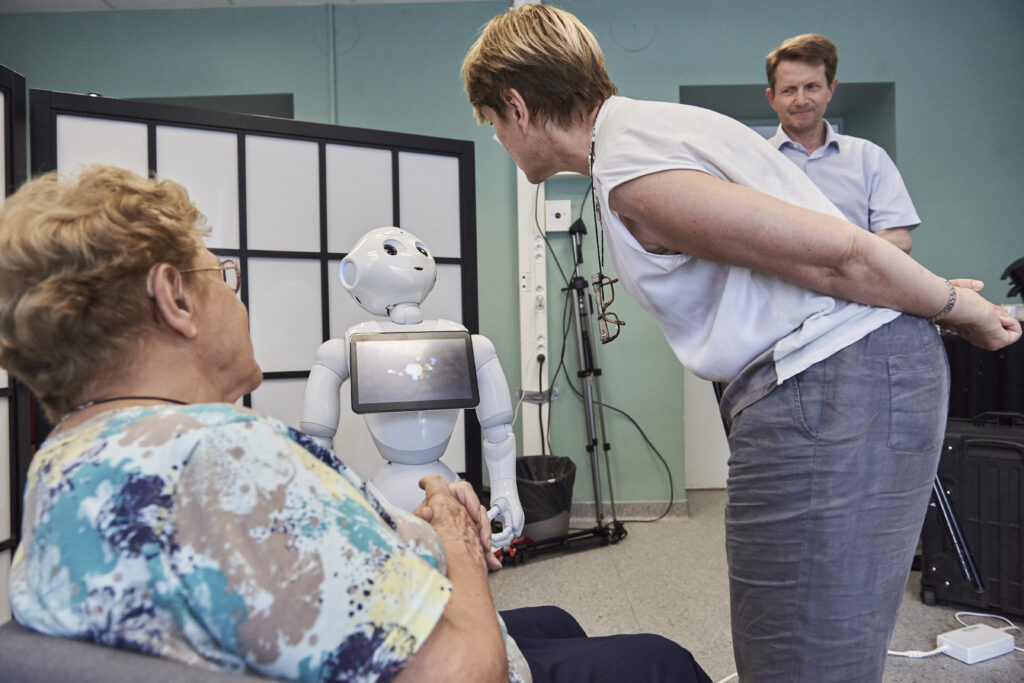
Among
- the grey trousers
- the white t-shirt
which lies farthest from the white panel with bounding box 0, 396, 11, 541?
the grey trousers

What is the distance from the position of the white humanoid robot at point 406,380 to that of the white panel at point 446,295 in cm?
52

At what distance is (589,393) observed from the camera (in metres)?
3.46

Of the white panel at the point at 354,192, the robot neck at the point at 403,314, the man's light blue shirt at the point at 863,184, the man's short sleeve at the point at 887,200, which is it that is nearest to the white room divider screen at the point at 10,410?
the white panel at the point at 354,192

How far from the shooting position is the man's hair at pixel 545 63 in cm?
100

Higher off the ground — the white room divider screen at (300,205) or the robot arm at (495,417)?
the white room divider screen at (300,205)

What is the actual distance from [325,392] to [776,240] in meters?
1.42

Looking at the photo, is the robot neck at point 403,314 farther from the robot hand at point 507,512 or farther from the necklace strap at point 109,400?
the necklace strap at point 109,400

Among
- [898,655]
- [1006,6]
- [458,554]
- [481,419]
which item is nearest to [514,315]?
[481,419]

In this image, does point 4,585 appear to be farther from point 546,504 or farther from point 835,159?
point 835,159

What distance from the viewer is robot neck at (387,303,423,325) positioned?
199 centimetres

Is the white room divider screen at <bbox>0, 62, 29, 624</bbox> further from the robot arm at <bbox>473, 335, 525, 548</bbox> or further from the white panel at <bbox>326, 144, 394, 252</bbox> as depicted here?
the robot arm at <bbox>473, 335, 525, 548</bbox>

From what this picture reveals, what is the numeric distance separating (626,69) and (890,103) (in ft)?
4.80

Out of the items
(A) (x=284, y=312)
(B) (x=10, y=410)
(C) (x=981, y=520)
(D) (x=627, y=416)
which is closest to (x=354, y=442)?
(A) (x=284, y=312)

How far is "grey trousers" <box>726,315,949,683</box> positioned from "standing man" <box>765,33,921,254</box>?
1.30 meters
